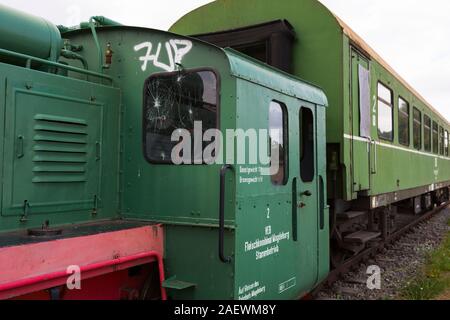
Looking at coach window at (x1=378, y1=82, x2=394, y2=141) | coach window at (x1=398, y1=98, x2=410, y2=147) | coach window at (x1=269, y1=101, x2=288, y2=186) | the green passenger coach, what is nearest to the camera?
coach window at (x1=269, y1=101, x2=288, y2=186)

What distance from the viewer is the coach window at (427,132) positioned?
11352mm

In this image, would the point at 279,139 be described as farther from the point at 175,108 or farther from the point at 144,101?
the point at 144,101

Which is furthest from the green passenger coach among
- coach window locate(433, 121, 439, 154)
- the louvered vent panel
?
coach window locate(433, 121, 439, 154)

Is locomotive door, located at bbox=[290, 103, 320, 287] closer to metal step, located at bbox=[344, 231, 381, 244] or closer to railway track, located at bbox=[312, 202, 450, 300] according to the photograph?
railway track, located at bbox=[312, 202, 450, 300]

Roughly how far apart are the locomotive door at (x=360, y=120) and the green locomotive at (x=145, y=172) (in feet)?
4.43

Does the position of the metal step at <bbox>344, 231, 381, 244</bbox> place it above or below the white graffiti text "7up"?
below

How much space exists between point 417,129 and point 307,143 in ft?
21.6

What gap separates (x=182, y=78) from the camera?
11.6 feet

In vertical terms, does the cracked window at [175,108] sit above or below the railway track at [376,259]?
above

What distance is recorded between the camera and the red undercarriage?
7.94 feet

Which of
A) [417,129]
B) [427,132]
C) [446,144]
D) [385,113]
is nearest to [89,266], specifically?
[385,113]

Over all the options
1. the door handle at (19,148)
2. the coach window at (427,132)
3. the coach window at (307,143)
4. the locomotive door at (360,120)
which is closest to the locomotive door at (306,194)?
the coach window at (307,143)

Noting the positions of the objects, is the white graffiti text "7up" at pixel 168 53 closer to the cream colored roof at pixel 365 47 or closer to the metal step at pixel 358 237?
the cream colored roof at pixel 365 47

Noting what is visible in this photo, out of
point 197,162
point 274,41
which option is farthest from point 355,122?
point 197,162
